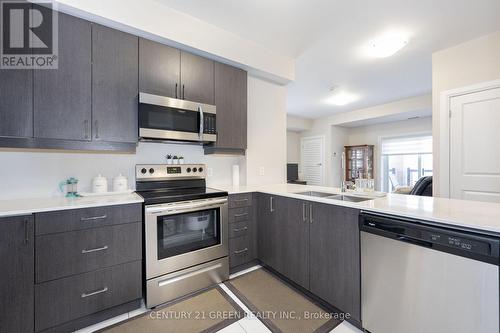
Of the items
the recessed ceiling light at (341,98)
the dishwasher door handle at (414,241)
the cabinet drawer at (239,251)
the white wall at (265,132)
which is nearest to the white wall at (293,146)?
the recessed ceiling light at (341,98)

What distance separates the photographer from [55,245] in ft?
4.65

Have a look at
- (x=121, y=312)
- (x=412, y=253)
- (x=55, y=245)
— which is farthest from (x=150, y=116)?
(x=412, y=253)

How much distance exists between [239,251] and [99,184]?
1505 mm

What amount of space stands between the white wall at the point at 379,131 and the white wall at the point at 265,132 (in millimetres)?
4114

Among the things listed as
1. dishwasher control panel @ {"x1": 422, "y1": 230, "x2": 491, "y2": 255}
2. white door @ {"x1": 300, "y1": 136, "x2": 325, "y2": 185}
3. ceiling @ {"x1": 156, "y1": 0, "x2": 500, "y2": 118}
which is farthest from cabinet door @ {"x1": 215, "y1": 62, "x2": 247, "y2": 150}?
white door @ {"x1": 300, "y1": 136, "x2": 325, "y2": 185}

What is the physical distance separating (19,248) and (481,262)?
2531 millimetres

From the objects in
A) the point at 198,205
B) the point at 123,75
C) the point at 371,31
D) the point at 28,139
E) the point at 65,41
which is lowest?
the point at 198,205

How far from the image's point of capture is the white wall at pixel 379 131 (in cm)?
525

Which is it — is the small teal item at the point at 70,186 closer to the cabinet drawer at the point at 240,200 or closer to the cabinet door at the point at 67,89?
the cabinet door at the point at 67,89

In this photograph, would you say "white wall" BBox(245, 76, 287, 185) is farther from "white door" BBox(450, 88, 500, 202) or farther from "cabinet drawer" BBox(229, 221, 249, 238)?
"white door" BBox(450, 88, 500, 202)

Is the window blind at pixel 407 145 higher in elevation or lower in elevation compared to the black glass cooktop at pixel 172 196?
higher

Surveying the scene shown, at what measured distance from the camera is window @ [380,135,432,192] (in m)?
5.30

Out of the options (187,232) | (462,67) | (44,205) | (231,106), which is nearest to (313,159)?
(462,67)

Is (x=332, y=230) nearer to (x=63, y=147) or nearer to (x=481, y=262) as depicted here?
(x=481, y=262)
